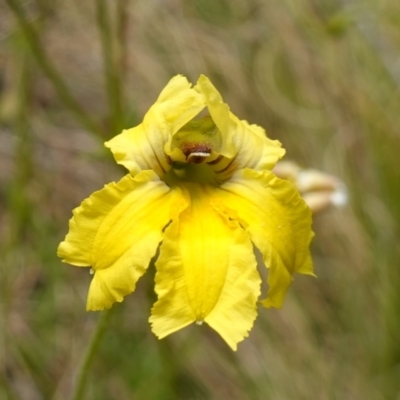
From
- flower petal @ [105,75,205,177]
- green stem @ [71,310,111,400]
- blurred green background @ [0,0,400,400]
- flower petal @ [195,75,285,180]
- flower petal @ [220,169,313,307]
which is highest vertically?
flower petal @ [105,75,205,177]

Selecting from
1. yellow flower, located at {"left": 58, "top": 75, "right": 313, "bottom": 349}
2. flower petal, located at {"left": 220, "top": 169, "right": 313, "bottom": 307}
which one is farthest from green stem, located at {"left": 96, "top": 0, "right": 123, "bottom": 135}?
flower petal, located at {"left": 220, "top": 169, "right": 313, "bottom": 307}

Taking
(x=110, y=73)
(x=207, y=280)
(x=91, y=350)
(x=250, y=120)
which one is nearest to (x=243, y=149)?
(x=207, y=280)

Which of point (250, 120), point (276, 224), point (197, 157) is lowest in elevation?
point (250, 120)

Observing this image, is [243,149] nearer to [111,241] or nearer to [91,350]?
[111,241]

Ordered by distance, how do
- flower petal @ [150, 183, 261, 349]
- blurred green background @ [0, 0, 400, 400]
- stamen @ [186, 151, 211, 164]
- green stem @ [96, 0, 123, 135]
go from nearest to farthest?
flower petal @ [150, 183, 261, 349], stamen @ [186, 151, 211, 164], green stem @ [96, 0, 123, 135], blurred green background @ [0, 0, 400, 400]

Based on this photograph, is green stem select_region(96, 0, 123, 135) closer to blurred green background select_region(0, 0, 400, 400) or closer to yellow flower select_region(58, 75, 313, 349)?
blurred green background select_region(0, 0, 400, 400)

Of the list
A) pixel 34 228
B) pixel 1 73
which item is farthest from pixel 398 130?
pixel 1 73

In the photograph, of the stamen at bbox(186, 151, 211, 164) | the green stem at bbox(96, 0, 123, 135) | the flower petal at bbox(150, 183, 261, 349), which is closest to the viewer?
the flower petal at bbox(150, 183, 261, 349)

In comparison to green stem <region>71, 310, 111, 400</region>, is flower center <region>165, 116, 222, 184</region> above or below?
above
